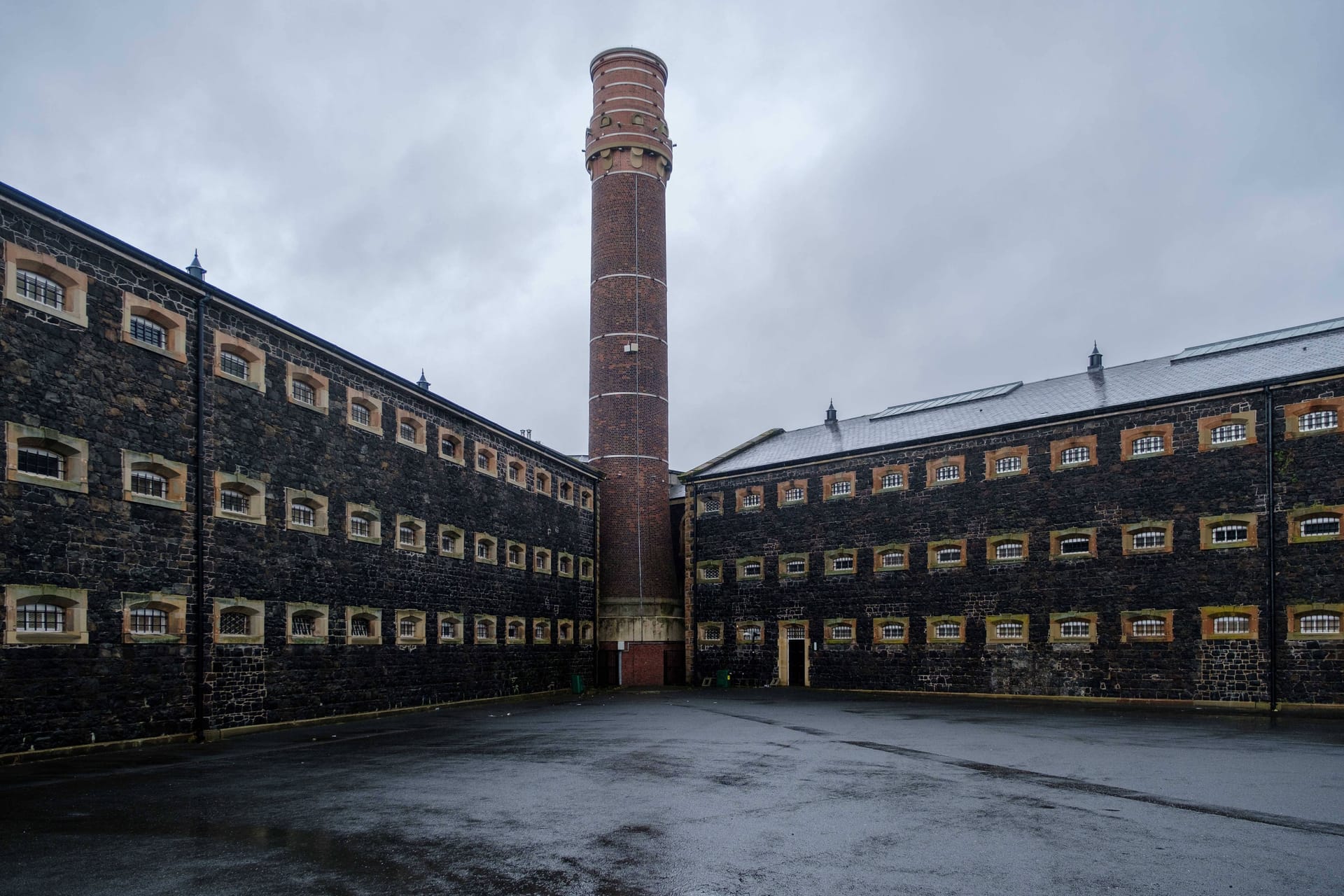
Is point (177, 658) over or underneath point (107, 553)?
underneath

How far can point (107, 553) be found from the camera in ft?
58.0

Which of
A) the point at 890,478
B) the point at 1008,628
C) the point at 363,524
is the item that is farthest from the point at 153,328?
the point at 1008,628

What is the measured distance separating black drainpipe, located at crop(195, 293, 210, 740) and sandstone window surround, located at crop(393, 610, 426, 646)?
730cm

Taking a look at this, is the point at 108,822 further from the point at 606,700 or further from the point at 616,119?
the point at 616,119

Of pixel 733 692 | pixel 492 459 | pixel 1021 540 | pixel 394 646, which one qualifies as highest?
pixel 492 459

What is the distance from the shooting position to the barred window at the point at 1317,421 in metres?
26.5

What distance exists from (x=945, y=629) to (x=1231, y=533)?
9.89 meters

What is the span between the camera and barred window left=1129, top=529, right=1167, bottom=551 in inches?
1160

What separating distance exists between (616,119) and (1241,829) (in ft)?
124

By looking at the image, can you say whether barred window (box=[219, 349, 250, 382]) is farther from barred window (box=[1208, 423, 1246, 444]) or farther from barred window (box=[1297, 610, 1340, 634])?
barred window (box=[1297, 610, 1340, 634])

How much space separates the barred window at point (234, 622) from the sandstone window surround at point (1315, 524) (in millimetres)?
27048

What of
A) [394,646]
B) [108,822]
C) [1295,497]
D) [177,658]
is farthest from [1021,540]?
[108,822]

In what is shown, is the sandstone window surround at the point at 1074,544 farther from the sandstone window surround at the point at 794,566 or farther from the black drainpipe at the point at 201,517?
the black drainpipe at the point at 201,517

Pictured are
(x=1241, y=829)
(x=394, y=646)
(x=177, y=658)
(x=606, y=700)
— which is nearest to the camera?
(x=1241, y=829)
